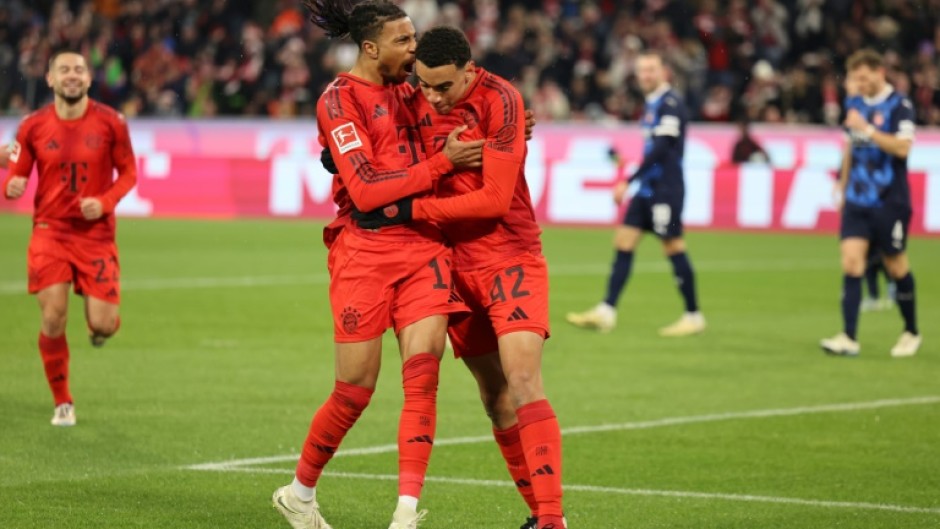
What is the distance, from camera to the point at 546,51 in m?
27.7

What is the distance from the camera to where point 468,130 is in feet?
20.4

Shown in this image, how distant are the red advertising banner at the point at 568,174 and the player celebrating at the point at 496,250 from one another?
1645cm

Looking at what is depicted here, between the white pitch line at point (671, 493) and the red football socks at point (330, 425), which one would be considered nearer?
the red football socks at point (330, 425)

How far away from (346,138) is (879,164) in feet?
23.6

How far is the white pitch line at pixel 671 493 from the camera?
23.2ft

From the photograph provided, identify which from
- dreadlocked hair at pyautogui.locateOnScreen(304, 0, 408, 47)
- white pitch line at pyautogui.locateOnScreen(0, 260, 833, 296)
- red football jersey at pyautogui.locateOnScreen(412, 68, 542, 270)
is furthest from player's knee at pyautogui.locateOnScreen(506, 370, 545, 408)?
white pitch line at pyautogui.locateOnScreen(0, 260, 833, 296)

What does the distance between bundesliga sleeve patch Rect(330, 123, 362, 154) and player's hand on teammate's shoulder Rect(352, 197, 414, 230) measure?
267 millimetres

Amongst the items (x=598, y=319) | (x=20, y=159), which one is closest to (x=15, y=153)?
(x=20, y=159)

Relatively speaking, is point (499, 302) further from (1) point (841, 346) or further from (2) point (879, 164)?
(2) point (879, 164)

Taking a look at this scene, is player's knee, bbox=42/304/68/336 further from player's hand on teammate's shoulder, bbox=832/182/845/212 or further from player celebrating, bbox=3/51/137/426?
player's hand on teammate's shoulder, bbox=832/182/845/212

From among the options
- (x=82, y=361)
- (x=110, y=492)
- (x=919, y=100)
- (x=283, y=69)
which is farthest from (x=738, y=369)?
(x=283, y=69)

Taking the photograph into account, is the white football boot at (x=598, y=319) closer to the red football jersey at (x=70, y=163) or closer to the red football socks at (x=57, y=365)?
the red football jersey at (x=70, y=163)

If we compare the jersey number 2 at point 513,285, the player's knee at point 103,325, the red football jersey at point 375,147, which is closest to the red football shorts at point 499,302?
the jersey number 2 at point 513,285

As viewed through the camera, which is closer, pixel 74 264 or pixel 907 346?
pixel 74 264
